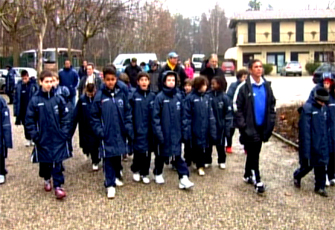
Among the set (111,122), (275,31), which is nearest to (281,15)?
(275,31)

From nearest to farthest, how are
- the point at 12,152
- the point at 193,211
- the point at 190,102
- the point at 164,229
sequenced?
1. the point at 164,229
2. the point at 193,211
3. the point at 190,102
4. the point at 12,152

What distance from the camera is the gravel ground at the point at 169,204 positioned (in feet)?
17.4

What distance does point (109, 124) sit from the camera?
20.3ft

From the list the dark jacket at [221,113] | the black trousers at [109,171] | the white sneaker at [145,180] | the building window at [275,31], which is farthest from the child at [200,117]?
the building window at [275,31]

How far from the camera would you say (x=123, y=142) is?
20.6 ft

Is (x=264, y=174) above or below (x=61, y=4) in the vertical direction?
below

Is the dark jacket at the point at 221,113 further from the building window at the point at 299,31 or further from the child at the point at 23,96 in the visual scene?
the building window at the point at 299,31

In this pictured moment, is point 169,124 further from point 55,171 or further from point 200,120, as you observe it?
point 55,171

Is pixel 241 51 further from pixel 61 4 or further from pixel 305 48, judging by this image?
pixel 61 4

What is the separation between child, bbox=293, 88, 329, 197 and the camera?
20.6ft

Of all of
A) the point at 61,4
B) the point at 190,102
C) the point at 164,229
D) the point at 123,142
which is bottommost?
the point at 164,229

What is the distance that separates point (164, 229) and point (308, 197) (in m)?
2.34

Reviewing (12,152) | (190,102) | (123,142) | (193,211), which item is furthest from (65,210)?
(12,152)

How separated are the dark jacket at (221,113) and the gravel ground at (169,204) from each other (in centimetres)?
65
